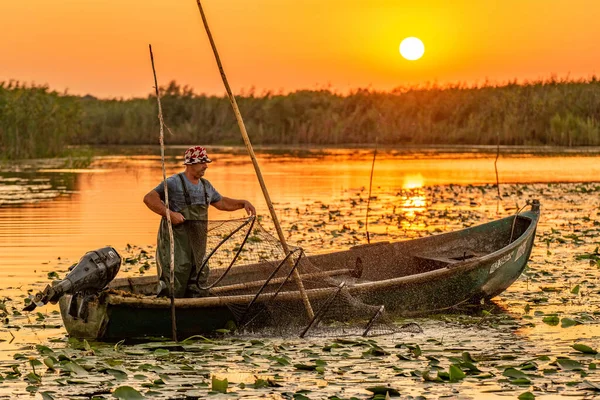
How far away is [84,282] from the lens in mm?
9695

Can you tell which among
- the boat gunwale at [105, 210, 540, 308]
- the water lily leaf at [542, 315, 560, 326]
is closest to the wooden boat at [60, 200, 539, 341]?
the boat gunwale at [105, 210, 540, 308]

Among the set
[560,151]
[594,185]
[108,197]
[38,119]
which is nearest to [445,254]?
[108,197]

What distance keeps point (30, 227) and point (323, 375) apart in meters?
12.1

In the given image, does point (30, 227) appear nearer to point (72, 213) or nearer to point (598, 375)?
point (72, 213)

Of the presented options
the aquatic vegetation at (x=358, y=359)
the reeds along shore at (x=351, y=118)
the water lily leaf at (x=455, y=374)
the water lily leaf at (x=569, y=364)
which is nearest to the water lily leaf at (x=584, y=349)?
the aquatic vegetation at (x=358, y=359)

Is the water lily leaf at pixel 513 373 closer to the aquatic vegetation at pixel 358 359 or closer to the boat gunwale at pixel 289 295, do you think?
the aquatic vegetation at pixel 358 359

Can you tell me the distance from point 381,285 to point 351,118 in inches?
1881

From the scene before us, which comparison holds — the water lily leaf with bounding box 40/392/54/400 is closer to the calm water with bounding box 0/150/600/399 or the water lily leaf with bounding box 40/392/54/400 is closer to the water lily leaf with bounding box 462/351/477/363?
the calm water with bounding box 0/150/600/399

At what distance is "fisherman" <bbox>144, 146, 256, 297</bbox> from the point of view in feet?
33.7

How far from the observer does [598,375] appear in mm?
8531

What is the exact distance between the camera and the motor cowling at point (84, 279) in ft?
31.6

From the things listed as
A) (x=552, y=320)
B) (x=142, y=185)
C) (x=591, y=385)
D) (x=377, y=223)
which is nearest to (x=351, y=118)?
(x=142, y=185)

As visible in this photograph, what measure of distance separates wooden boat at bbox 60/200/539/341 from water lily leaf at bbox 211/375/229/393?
1.80 meters

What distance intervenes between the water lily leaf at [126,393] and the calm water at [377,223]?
1.83ft
